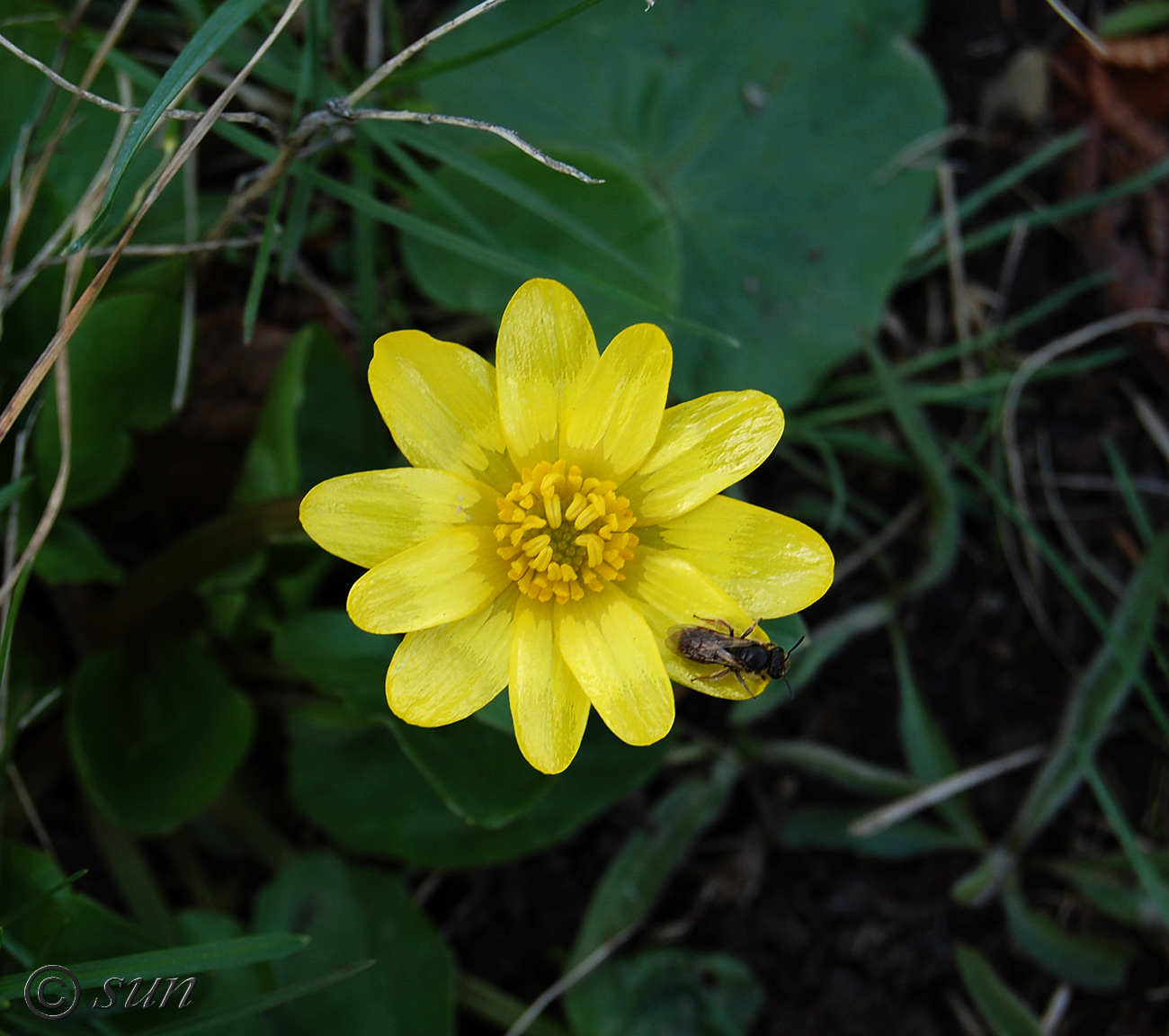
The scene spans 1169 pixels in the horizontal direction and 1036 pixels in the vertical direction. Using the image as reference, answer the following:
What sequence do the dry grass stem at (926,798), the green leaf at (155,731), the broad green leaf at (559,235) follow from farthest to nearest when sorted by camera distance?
the dry grass stem at (926,798) < the broad green leaf at (559,235) < the green leaf at (155,731)

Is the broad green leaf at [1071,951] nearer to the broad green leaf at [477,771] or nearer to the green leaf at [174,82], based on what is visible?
the broad green leaf at [477,771]

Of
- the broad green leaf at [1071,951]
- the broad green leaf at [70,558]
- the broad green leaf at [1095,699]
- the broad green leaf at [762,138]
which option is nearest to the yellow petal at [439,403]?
the broad green leaf at [70,558]

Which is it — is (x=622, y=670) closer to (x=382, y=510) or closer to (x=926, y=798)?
(x=382, y=510)

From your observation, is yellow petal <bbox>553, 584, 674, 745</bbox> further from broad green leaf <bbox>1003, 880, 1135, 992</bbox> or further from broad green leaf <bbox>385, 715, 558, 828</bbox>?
broad green leaf <bbox>1003, 880, 1135, 992</bbox>

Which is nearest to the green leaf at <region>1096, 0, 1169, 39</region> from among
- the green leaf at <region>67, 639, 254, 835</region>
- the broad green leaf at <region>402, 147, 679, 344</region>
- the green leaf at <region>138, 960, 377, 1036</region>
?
the broad green leaf at <region>402, 147, 679, 344</region>

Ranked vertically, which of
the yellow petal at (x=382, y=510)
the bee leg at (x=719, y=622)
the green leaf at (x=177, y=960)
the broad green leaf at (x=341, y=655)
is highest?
the yellow petal at (x=382, y=510)

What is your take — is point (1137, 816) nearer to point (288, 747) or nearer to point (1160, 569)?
point (1160, 569)

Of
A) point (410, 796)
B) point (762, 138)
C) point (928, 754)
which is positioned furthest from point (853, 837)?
point (762, 138)
